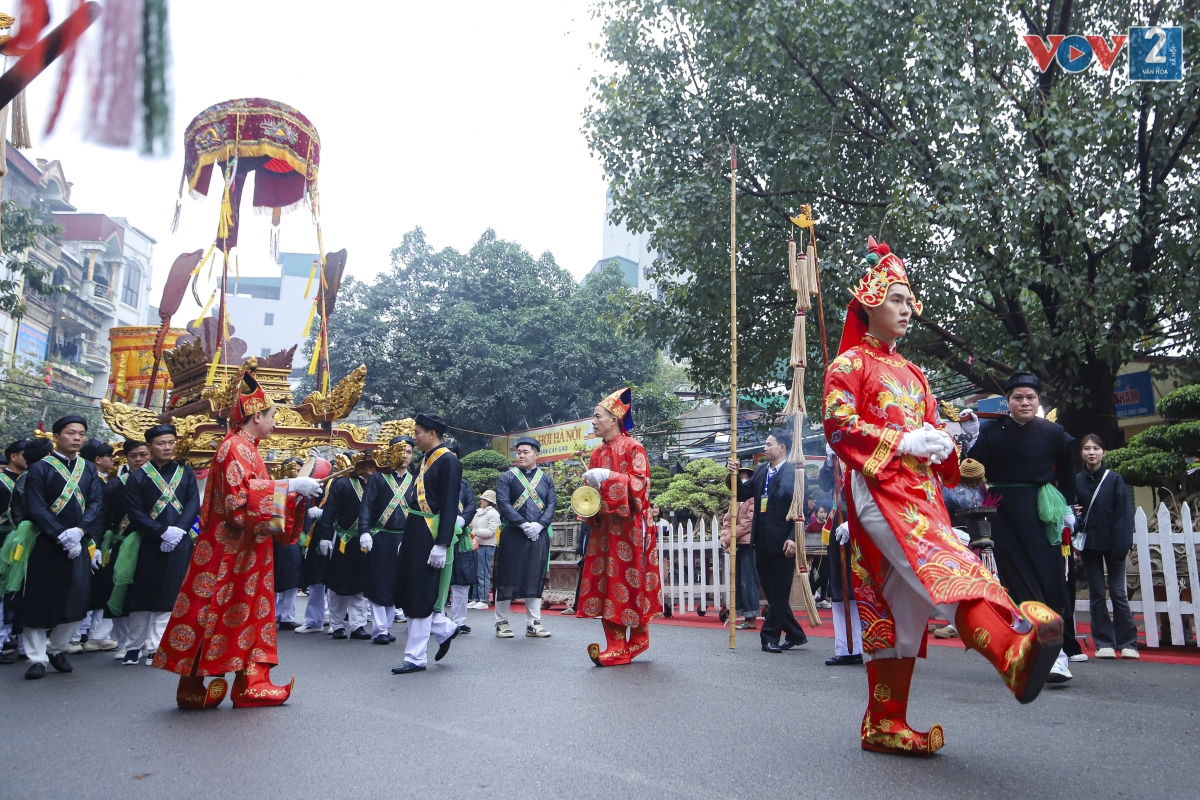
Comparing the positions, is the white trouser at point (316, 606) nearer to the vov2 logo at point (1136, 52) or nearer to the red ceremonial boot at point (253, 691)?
the red ceremonial boot at point (253, 691)

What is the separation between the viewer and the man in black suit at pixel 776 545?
7723 mm

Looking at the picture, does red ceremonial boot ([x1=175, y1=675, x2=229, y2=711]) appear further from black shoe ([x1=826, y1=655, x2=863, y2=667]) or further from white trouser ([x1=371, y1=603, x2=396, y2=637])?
black shoe ([x1=826, y1=655, x2=863, y2=667])

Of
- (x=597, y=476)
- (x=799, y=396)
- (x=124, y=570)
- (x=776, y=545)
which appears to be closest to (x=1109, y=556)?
(x=776, y=545)

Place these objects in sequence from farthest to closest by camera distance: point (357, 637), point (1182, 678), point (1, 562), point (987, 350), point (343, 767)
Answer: point (987, 350)
point (357, 637)
point (1, 562)
point (1182, 678)
point (343, 767)

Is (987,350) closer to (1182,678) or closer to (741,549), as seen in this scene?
(741,549)

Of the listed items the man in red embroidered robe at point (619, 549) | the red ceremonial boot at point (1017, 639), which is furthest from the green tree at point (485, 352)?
the red ceremonial boot at point (1017, 639)

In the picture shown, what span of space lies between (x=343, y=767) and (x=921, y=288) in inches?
377

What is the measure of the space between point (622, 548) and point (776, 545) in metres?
1.62

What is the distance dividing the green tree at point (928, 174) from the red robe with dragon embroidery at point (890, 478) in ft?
21.5

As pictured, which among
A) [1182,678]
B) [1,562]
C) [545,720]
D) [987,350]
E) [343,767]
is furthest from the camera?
[987,350]

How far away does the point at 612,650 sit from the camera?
6.72 metres

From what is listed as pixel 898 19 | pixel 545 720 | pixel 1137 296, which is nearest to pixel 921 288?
pixel 1137 296

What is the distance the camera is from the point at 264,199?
42.2ft

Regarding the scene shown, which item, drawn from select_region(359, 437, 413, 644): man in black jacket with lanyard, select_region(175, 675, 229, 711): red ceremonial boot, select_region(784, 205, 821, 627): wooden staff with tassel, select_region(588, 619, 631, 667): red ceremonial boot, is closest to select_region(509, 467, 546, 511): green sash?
select_region(359, 437, 413, 644): man in black jacket with lanyard
